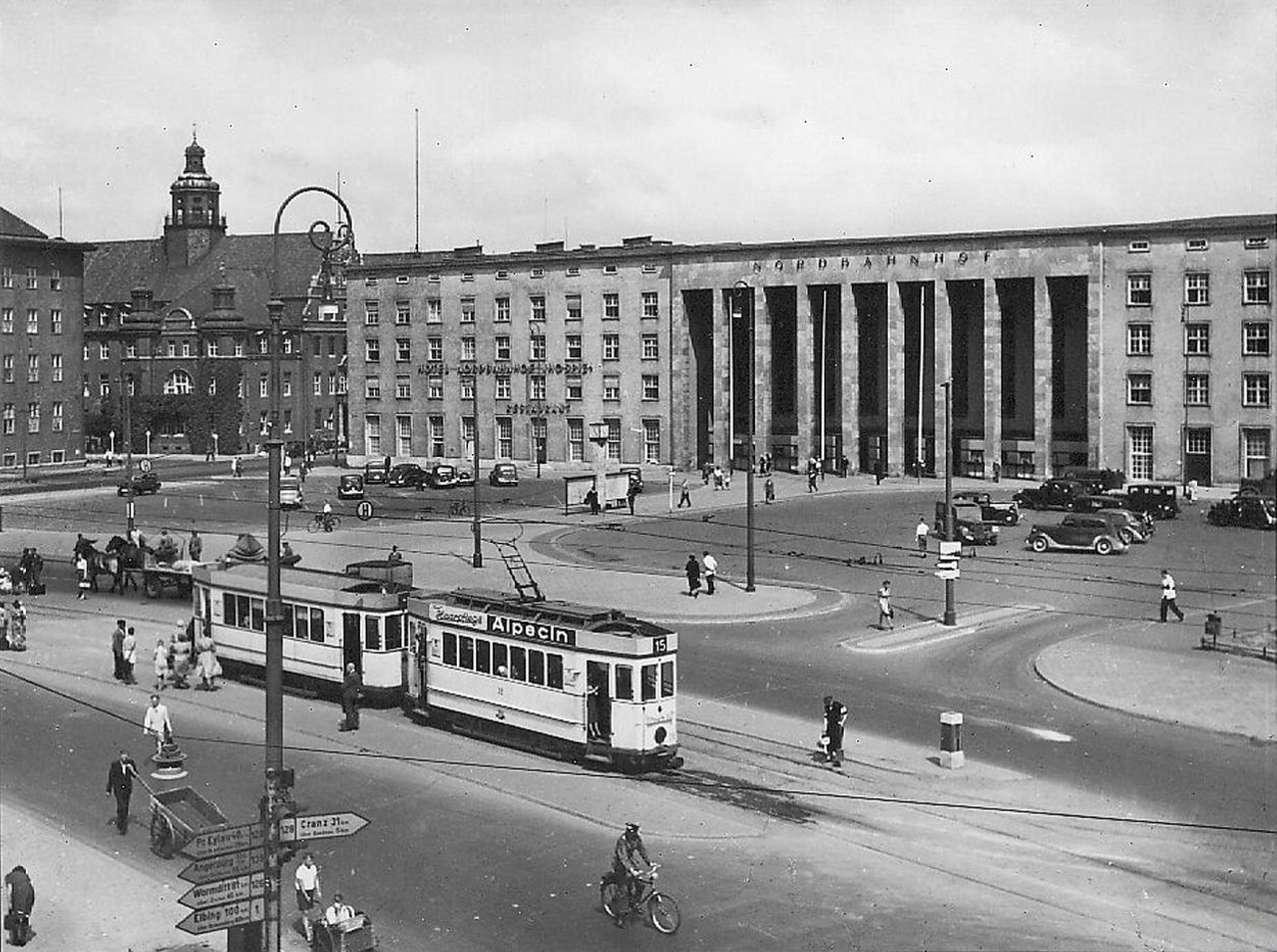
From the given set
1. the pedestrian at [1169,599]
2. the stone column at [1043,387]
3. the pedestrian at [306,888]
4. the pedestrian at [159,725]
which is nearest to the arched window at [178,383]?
the pedestrian at [159,725]

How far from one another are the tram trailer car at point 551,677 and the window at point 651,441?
129 ft

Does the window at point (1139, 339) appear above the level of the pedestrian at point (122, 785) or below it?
above

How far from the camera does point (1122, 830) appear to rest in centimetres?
2144

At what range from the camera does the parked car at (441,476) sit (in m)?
49.9

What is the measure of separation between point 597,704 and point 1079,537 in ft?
90.5

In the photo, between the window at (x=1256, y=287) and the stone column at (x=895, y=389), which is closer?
the window at (x=1256, y=287)

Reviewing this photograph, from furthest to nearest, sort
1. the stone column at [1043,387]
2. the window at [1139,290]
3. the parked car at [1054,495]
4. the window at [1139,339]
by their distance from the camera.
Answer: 1. the stone column at [1043,387]
2. the parked car at [1054,495]
3. the window at [1139,290]
4. the window at [1139,339]

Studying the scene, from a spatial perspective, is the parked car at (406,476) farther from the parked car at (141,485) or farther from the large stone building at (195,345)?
the parked car at (141,485)

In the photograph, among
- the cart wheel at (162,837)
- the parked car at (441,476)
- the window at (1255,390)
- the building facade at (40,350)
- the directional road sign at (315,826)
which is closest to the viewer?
the directional road sign at (315,826)

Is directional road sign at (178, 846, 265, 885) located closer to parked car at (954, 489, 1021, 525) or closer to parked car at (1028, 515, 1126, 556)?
parked car at (1028, 515, 1126, 556)

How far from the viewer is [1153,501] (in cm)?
5066

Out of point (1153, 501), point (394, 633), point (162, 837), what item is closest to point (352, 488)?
point (394, 633)

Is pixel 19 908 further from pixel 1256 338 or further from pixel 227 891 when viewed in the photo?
pixel 1256 338

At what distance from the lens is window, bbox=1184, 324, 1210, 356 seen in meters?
42.2
